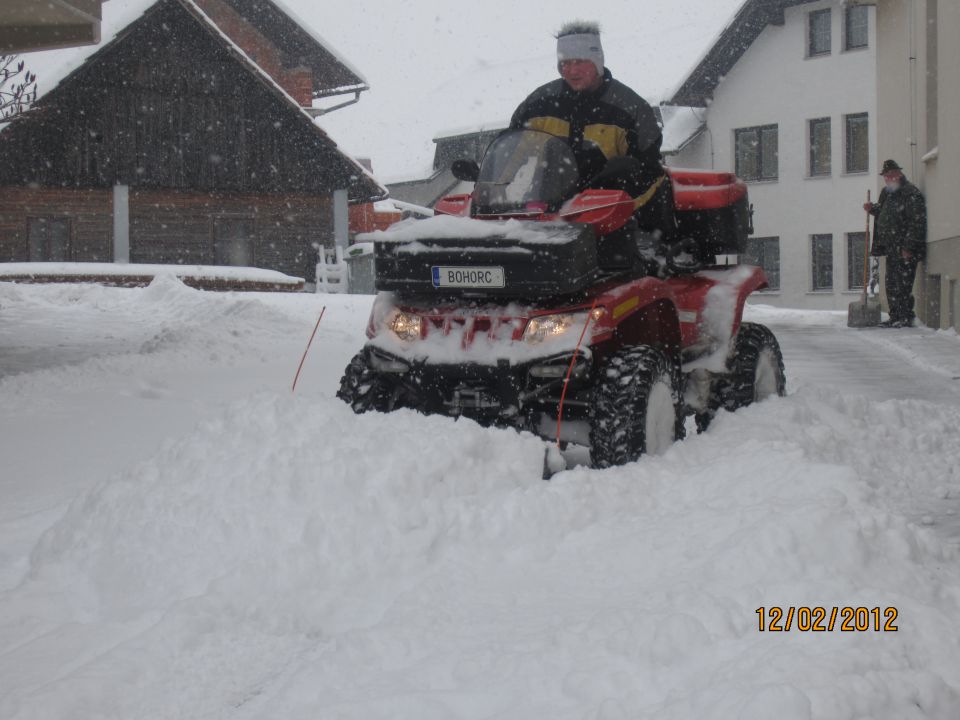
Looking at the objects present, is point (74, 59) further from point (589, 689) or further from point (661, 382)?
point (589, 689)

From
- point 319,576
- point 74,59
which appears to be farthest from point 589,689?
point 74,59

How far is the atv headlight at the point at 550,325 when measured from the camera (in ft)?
15.9

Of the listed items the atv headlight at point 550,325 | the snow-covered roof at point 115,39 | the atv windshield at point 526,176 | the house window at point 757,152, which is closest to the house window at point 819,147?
the house window at point 757,152

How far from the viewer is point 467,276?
4.94 m

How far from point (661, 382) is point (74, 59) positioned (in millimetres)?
23100

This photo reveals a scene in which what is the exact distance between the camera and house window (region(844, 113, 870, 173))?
96.5 feet

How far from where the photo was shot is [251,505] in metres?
3.94

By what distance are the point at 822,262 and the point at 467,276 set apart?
27047mm

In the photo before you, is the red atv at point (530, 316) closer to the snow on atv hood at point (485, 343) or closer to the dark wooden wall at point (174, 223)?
the snow on atv hood at point (485, 343)

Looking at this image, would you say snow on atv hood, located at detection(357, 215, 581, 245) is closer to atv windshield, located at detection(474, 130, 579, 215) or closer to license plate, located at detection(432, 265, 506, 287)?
license plate, located at detection(432, 265, 506, 287)

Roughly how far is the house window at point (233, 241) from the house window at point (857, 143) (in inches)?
620
